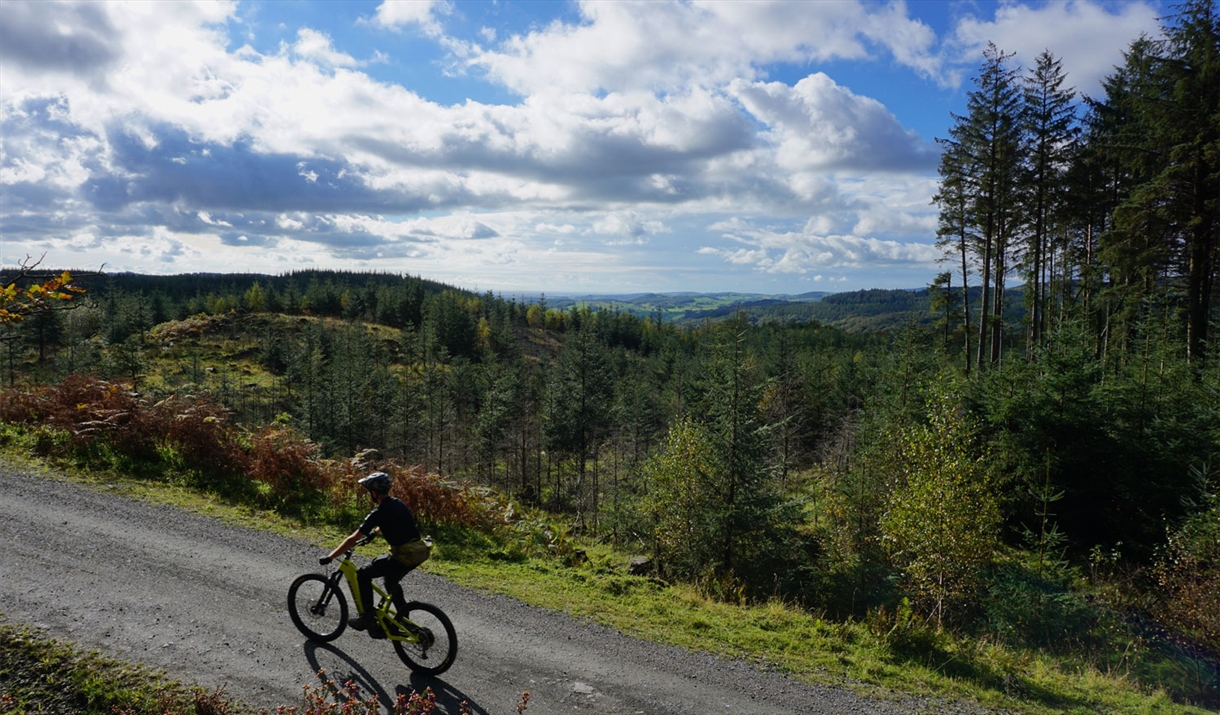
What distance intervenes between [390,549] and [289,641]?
208 cm

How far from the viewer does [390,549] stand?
22.4 ft

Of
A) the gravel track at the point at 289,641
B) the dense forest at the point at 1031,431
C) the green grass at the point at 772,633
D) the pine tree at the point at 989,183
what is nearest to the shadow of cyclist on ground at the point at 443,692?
the gravel track at the point at 289,641

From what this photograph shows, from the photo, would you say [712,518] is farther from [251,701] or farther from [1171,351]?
[1171,351]

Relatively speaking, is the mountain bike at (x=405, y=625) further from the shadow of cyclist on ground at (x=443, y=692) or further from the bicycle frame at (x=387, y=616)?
the shadow of cyclist on ground at (x=443, y=692)

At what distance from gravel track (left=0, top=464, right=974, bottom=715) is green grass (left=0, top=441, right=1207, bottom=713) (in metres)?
0.41

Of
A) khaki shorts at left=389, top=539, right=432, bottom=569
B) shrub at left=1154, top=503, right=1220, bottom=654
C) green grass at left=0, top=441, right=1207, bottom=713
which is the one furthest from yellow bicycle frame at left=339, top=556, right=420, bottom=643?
shrub at left=1154, top=503, right=1220, bottom=654

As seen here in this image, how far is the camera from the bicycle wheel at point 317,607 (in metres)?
7.30

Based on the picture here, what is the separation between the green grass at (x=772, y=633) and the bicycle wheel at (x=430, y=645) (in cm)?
246

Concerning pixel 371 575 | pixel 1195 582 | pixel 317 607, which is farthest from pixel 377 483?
pixel 1195 582

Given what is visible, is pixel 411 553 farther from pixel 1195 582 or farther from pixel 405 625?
pixel 1195 582

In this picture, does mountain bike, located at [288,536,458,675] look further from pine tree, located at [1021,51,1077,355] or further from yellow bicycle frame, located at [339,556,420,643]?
pine tree, located at [1021,51,1077,355]

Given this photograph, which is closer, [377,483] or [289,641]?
[377,483]

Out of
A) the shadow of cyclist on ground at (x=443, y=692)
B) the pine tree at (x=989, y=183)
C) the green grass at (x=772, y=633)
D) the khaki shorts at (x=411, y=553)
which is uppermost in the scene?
the pine tree at (x=989, y=183)

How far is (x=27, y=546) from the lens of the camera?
9.12m
